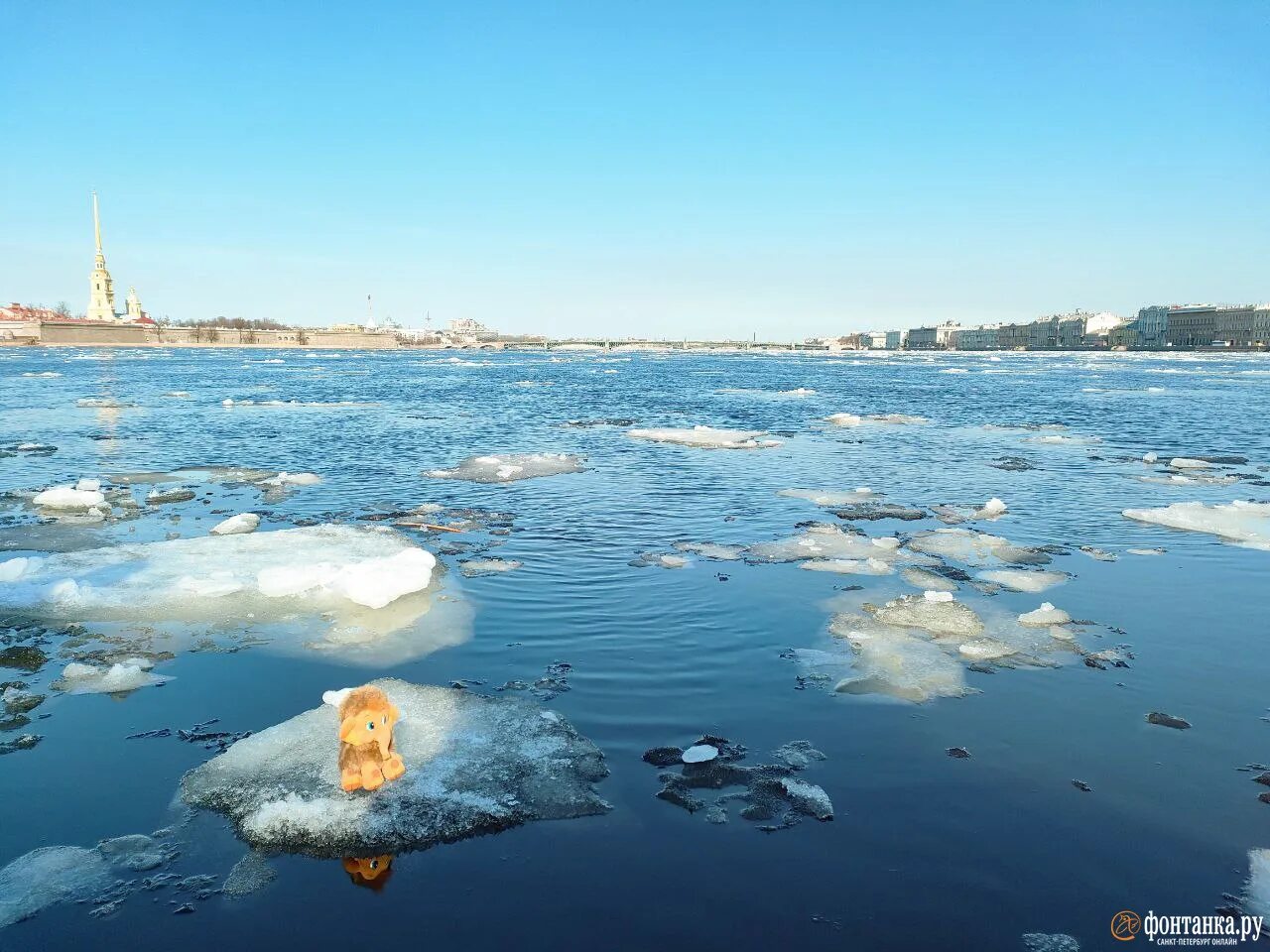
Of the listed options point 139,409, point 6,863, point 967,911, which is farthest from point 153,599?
point 139,409

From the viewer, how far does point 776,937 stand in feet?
13.4

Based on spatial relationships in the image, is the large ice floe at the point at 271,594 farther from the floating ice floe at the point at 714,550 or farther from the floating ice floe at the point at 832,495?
the floating ice floe at the point at 832,495

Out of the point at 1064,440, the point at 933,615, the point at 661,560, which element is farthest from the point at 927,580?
the point at 1064,440

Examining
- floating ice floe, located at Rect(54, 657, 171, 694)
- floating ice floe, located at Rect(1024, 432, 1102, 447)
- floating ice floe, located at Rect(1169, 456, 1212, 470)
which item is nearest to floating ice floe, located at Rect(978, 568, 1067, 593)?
floating ice floe, located at Rect(54, 657, 171, 694)

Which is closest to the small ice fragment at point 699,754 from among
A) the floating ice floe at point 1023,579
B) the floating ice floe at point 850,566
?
the floating ice floe at point 850,566

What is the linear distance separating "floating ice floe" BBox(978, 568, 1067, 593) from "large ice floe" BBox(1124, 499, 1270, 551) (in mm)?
3871

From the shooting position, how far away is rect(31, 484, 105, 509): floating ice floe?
43.9 ft

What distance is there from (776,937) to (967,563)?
7509 mm

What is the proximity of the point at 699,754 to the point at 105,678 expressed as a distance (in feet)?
16.3

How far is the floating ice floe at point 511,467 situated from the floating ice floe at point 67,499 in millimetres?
6130

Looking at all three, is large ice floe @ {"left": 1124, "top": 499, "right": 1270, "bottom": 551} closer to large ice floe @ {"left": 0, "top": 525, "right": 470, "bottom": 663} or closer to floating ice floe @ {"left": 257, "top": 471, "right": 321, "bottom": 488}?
large ice floe @ {"left": 0, "top": 525, "right": 470, "bottom": 663}

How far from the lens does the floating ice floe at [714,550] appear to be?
10.9 m

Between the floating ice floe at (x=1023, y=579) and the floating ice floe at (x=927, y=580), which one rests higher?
the floating ice floe at (x=927, y=580)

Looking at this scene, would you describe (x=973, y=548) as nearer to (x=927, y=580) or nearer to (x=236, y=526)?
(x=927, y=580)
